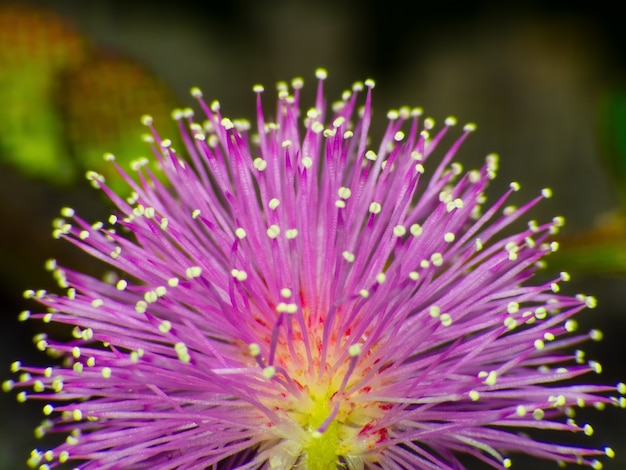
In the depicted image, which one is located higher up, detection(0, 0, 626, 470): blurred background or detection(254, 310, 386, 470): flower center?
detection(0, 0, 626, 470): blurred background

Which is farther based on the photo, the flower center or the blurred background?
the blurred background

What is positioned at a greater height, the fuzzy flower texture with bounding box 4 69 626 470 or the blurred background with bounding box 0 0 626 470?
the blurred background with bounding box 0 0 626 470

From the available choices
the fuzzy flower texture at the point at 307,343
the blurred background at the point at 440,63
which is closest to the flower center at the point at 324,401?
the fuzzy flower texture at the point at 307,343

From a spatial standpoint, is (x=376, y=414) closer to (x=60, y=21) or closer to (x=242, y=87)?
(x=60, y=21)

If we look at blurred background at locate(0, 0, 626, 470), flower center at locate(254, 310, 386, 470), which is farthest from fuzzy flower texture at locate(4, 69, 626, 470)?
blurred background at locate(0, 0, 626, 470)

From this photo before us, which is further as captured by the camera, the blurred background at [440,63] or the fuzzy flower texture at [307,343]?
the blurred background at [440,63]

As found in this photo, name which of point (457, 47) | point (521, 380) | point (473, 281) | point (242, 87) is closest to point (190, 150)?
point (473, 281)

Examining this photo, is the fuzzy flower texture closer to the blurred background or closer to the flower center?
the flower center

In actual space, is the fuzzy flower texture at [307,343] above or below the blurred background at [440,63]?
below

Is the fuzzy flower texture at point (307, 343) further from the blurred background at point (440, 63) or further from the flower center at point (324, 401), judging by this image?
the blurred background at point (440, 63)

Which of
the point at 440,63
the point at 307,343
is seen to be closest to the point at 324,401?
the point at 307,343
